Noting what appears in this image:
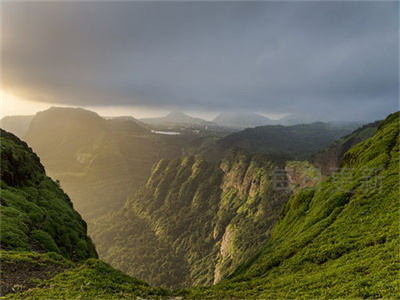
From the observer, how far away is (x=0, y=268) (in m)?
24.9

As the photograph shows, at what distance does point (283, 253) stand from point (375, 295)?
81.1ft

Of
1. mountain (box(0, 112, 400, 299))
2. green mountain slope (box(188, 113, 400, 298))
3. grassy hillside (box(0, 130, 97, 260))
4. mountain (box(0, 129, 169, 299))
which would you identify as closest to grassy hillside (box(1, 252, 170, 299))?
mountain (box(0, 129, 169, 299))

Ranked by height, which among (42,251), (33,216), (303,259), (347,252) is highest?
(347,252)

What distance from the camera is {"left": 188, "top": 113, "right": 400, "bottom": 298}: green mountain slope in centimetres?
2052

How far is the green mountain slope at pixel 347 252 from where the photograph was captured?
2052 centimetres

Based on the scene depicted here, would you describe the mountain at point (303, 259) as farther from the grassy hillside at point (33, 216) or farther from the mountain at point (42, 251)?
the grassy hillside at point (33, 216)

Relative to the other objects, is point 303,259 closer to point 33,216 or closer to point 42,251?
point 42,251

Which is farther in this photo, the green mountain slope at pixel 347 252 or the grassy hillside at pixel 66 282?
the grassy hillside at pixel 66 282

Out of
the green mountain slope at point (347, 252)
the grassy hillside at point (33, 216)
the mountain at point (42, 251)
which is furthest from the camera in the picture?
the grassy hillside at point (33, 216)

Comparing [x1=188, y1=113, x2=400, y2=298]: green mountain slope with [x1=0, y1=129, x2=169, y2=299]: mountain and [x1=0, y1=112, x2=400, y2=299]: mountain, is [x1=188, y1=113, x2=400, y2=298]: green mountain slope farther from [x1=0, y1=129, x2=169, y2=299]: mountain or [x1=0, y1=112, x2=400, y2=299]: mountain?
[x1=0, y1=129, x2=169, y2=299]: mountain

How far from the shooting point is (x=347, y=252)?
29.5 m

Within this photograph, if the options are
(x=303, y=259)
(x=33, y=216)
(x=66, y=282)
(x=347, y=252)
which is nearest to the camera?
(x=66, y=282)

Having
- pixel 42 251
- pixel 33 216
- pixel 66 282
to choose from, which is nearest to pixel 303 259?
pixel 66 282

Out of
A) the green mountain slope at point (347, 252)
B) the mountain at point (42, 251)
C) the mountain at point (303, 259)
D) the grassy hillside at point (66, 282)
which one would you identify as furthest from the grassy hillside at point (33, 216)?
the green mountain slope at point (347, 252)
